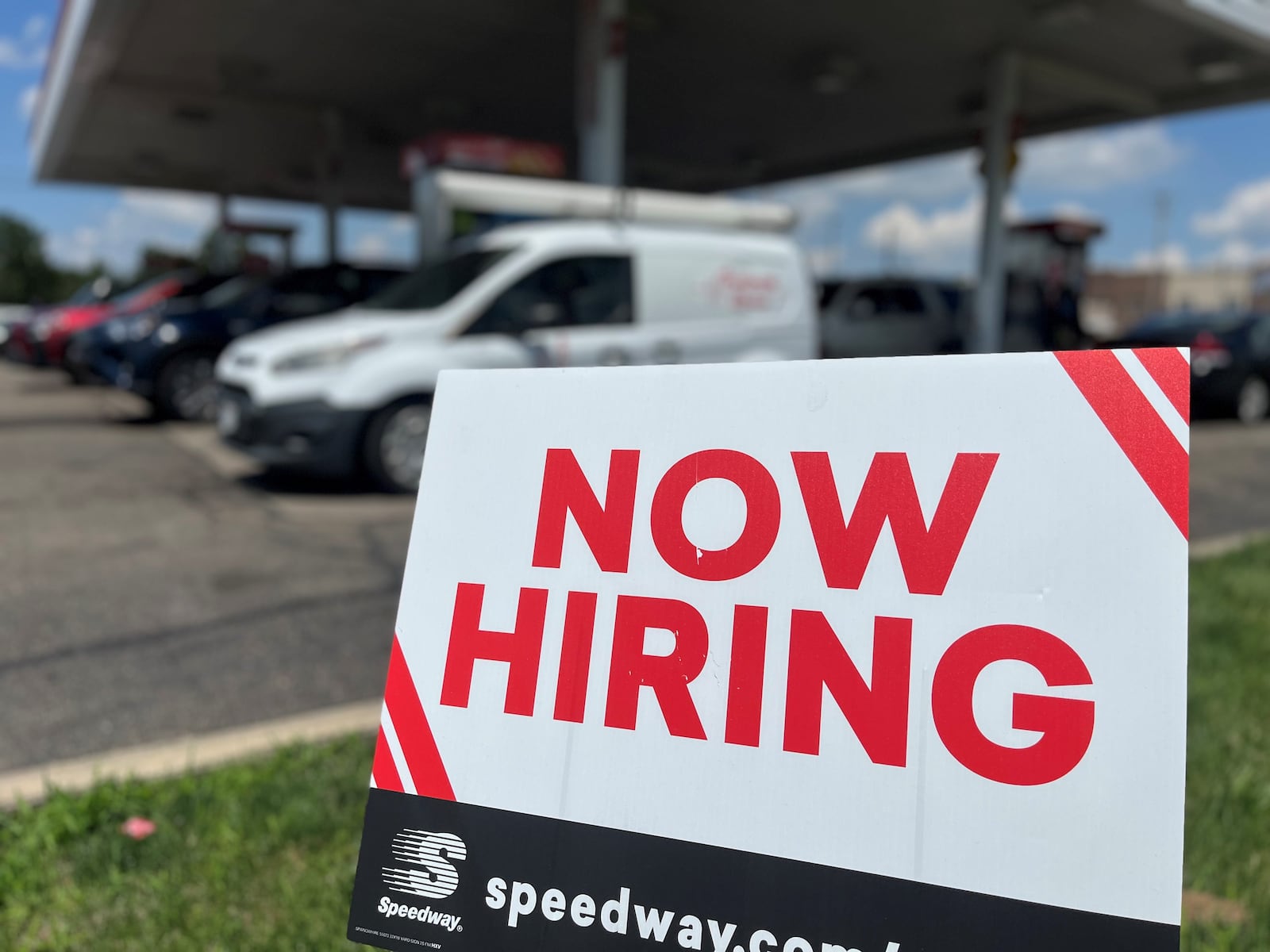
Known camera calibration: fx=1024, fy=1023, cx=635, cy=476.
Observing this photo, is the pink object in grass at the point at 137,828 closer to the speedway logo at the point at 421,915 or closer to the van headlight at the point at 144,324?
the speedway logo at the point at 421,915

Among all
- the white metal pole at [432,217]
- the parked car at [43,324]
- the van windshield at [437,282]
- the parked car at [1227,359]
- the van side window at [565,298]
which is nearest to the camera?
the van side window at [565,298]

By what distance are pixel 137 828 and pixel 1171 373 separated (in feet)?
8.14

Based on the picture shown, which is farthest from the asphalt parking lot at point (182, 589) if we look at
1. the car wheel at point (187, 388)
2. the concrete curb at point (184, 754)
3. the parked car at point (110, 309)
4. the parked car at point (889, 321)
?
the parked car at point (889, 321)

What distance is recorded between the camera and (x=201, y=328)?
10484mm

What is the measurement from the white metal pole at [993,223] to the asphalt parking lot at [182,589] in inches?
258

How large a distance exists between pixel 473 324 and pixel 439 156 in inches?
163

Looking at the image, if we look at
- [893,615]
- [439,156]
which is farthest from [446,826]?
[439,156]

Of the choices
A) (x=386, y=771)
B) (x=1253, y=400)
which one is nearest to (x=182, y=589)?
(x=386, y=771)

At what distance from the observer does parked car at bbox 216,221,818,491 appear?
7031mm

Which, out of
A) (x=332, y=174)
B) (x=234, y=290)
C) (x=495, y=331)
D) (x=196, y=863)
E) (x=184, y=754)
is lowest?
(x=196, y=863)

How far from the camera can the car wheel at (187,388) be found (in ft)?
34.7

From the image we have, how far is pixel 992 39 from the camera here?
13883 mm

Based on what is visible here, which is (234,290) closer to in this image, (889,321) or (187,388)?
(187,388)

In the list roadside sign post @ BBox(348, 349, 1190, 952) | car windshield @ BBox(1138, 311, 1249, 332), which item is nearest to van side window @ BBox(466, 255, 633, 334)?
roadside sign post @ BBox(348, 349, 1190, 952)
